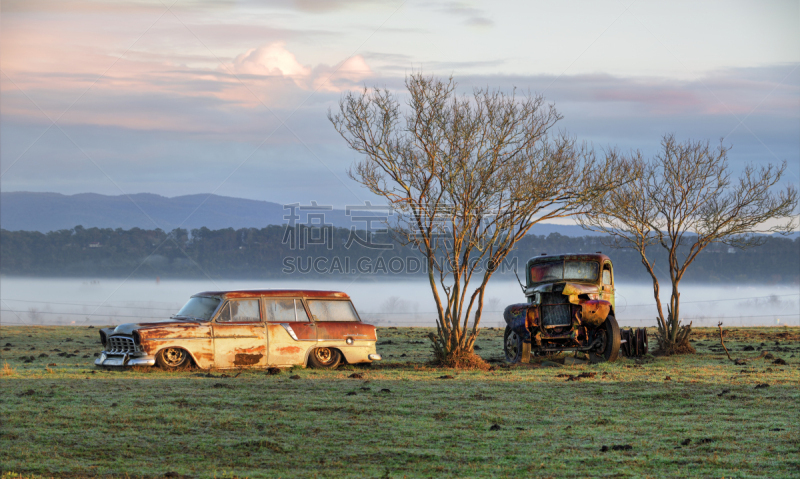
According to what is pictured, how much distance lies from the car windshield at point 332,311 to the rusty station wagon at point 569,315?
4.98 meters

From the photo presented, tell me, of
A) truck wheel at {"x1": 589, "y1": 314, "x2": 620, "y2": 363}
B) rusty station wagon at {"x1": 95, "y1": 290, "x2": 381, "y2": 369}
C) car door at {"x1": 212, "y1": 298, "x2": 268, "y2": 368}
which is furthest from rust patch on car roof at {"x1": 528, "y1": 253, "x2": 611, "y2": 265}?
car door at {"x1": 212, "y1": 298, "x2": 268, "y2": 368}

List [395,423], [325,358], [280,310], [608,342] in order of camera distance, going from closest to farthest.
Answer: [395,423]
[280,310]
[325,358]
[608,342]

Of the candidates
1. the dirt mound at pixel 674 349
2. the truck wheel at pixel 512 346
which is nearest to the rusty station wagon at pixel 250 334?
the truck wheel at pixel 512 346

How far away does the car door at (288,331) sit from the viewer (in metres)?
A: 17.3

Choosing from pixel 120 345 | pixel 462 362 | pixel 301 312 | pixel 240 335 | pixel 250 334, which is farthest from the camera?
pixel 462 362

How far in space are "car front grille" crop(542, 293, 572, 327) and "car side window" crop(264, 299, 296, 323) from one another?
290 inches

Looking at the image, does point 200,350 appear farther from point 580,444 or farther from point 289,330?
point 580,444

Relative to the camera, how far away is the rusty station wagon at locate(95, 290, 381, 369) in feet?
53.3


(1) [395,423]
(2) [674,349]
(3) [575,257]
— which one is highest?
(3) [575,257]

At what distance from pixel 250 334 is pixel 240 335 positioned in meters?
0.24

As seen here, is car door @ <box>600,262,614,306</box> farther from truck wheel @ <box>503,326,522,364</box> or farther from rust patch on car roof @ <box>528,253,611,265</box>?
truck wheel @ <box>503,326,522,364</box>

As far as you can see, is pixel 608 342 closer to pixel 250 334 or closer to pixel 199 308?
pixel 250 334

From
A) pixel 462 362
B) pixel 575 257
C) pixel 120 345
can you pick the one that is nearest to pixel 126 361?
pixel 120 345

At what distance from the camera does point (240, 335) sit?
16.9 meters
